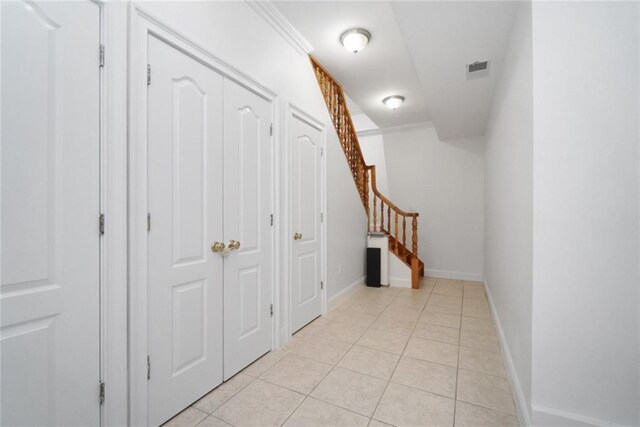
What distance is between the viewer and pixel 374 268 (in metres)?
4.57

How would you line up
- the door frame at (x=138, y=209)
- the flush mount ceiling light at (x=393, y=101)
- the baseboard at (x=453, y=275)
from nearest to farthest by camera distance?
1. the door frame at (x=138, y=209)
2. the flush mount ceiling light at (x=393, y=101)
3. the baseboard at (x=453, y=275)

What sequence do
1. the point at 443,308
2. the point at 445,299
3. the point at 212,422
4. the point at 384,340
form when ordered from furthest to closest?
the point at 445,299
the point at 443,308
the point at 384,340
the point at 212,422

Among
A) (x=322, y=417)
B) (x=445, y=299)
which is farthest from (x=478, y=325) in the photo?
(x=322, y=417)

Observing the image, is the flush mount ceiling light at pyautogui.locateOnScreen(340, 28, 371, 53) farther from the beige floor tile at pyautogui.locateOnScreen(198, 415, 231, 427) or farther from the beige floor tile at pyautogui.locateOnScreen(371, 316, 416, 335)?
the beige floor tile at pyautogui.locateOnScreen(198, 415, 231, 427)

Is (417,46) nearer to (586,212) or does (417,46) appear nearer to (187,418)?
(586,212)

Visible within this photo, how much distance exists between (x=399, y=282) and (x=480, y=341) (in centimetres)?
204

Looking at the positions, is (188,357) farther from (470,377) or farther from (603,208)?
(603,208)

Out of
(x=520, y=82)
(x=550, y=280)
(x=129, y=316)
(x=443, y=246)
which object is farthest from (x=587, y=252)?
(x=443, y=246)

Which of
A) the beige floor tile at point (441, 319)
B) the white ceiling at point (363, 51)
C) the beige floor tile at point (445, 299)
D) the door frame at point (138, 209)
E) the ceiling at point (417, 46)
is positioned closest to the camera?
the door frame at point (138, 209)

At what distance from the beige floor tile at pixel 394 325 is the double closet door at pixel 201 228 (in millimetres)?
1251

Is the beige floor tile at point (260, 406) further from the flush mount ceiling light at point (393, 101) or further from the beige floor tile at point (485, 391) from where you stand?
the flush mount ceiling light at point (393, 101)

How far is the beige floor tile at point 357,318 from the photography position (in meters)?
3.08

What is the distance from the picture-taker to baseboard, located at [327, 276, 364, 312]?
11.7 feet

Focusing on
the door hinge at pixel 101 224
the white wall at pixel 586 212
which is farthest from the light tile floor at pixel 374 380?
the door hinge at pixel 101 224
